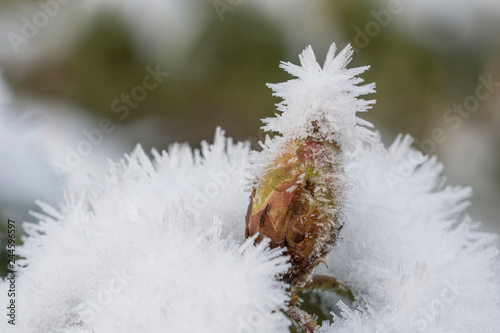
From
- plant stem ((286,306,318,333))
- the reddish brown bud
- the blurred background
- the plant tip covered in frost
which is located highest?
the blurred background

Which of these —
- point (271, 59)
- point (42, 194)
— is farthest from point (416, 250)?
point (271, 59)

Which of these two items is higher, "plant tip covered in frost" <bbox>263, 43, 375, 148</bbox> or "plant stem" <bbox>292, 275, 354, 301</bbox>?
"plant tip covered in frost" <bbox>263, 43, 375, 148</bbox>

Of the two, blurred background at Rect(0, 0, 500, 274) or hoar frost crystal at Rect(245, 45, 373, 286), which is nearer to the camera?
hoar frost crystal at Rect(245, 45, 373, 286)

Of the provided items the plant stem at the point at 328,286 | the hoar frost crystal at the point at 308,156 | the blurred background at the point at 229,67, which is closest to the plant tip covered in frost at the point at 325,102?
the hoar frost crystal at the point at 308,156

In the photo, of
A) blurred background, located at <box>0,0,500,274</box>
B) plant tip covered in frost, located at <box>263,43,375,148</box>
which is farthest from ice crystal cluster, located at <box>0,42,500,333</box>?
blurred background, located at <box>0,0,500,274</box>

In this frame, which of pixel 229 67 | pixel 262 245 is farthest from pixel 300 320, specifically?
pixel 229 67

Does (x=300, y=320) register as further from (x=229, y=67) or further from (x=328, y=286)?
(x=229, y=67)

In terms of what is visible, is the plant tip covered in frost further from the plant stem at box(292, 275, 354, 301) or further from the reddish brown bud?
the plant stem at box(292, 275, 354, 301)
